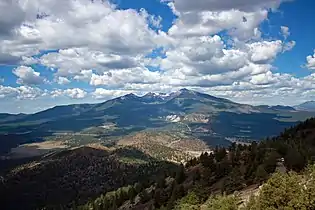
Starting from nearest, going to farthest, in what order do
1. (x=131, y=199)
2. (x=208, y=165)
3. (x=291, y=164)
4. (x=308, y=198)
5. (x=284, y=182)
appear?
(x=308, y=198) → (x=284, y=182) → (x=291, y=164) → (x=208, y=165) → (x=131, y=199)

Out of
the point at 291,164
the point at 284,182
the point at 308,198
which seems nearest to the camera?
the point at 308,198

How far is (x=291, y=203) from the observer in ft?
152

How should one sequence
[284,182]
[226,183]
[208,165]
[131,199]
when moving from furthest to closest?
[131,199]
[208,165]
[226,183]
[284,182]

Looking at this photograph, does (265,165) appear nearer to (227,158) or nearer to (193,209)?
(193,209)

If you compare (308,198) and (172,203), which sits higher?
(308,198)

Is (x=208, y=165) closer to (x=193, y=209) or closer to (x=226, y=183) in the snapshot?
(x=226, y=183)

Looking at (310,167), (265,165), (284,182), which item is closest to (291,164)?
(265,165)

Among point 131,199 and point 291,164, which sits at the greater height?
point 291,164

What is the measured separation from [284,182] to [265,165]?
45799 mm

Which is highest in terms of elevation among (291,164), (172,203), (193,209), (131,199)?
(291,164)

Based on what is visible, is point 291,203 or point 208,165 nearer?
point 291,203

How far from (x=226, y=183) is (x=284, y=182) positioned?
63094 millimetres

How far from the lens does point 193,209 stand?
71.1 m

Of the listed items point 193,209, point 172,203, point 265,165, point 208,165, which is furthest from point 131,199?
point 193,209
